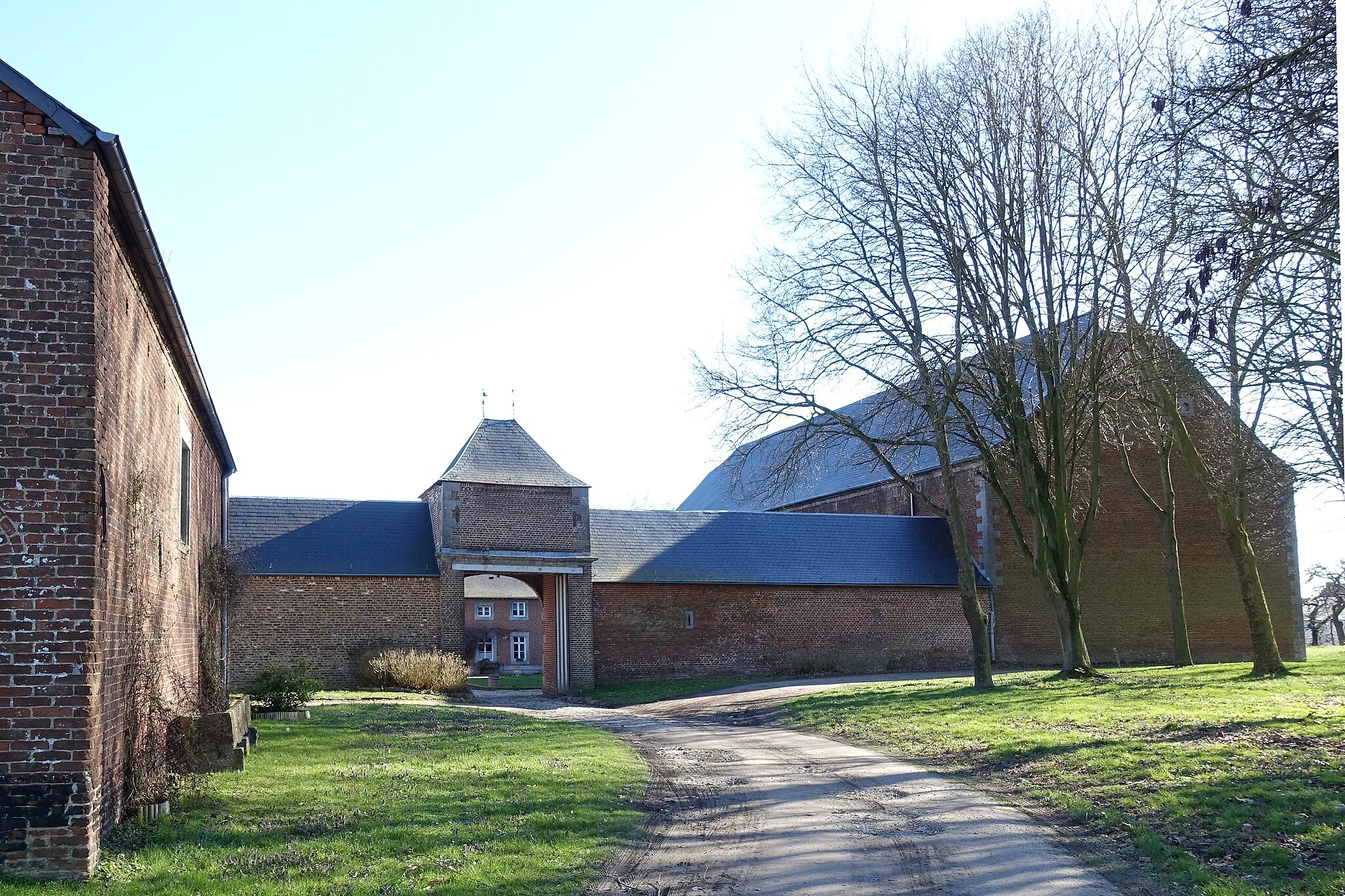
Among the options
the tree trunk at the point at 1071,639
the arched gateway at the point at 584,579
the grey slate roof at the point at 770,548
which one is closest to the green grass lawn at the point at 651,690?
the arched gateway at the point at 584,579

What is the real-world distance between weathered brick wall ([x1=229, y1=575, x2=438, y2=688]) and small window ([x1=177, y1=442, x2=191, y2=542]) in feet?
41.0

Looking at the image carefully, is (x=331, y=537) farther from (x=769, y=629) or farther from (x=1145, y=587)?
(x=1145, y=587)

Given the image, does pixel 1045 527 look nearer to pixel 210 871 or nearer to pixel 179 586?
pixel 179 586

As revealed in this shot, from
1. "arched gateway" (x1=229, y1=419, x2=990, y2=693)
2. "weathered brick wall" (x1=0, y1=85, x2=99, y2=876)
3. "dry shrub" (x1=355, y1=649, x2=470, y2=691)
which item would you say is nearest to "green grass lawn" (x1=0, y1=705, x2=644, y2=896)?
"weathered brick wall" (x1=0, y1=85, x2=99, y2=876)

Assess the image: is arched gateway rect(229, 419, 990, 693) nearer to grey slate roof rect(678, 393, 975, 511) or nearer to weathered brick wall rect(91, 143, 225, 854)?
grey slate roof rect(678, 393, 975, 511)

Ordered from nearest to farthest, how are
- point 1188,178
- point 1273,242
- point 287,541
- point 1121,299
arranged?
1. point 1273,242
2. point 1188,178
3. point 1121,299
4. point 287,541

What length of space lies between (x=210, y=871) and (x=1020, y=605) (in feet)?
90.4

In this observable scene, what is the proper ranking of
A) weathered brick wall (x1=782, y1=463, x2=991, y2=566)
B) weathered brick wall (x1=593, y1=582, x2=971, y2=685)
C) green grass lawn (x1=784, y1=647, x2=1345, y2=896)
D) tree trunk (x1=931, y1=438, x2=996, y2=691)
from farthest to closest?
weathered brick wall (x1=782, y1=463, x2=991, y2=566) → weathered brick wall (x1=593, y1=582, x2=971, y2=685) → tree trunk (x1=931, y1=438, x2=996, y2=691) → green grass lawn (x1=784, y1=647, x2=1345, y2=896)

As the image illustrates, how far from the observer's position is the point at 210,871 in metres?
7.13

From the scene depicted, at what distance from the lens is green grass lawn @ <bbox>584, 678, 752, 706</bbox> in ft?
82.0

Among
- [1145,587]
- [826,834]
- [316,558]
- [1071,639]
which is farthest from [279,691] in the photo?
[1145,587]

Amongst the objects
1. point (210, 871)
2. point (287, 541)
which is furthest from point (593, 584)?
point (210, 871)

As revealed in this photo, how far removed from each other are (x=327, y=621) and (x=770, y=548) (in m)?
12.5

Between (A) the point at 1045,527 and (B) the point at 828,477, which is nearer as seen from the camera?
(A) the point at 1045,527
